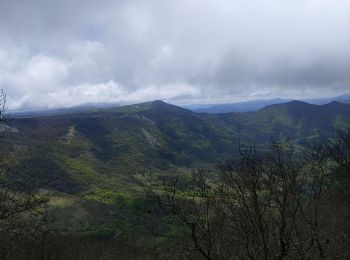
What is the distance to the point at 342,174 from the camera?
36656 millimetres

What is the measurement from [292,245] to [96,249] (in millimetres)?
139233

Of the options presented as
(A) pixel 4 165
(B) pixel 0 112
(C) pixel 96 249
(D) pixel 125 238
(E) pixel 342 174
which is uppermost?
(B) pixel 0 112

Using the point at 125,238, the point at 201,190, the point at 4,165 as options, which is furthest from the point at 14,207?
the point at 125,238

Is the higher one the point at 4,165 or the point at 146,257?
the point at 4,165

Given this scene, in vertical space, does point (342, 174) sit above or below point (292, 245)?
below

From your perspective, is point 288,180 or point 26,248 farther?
point 26,248

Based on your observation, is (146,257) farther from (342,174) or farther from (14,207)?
(14,207)

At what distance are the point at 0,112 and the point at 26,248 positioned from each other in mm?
79496

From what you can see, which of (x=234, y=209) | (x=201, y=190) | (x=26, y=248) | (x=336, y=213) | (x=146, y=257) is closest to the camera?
(x=201, y=190)

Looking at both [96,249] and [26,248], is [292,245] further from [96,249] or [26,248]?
[96,249]

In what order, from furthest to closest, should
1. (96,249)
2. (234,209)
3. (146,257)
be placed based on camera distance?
(96,249), (146,257), (234,209)

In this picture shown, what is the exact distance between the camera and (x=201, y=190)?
14.2 metres

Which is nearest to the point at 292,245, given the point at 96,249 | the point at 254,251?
the point at 254,251

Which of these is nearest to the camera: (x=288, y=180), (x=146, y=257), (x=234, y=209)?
(x=288, y=180)
